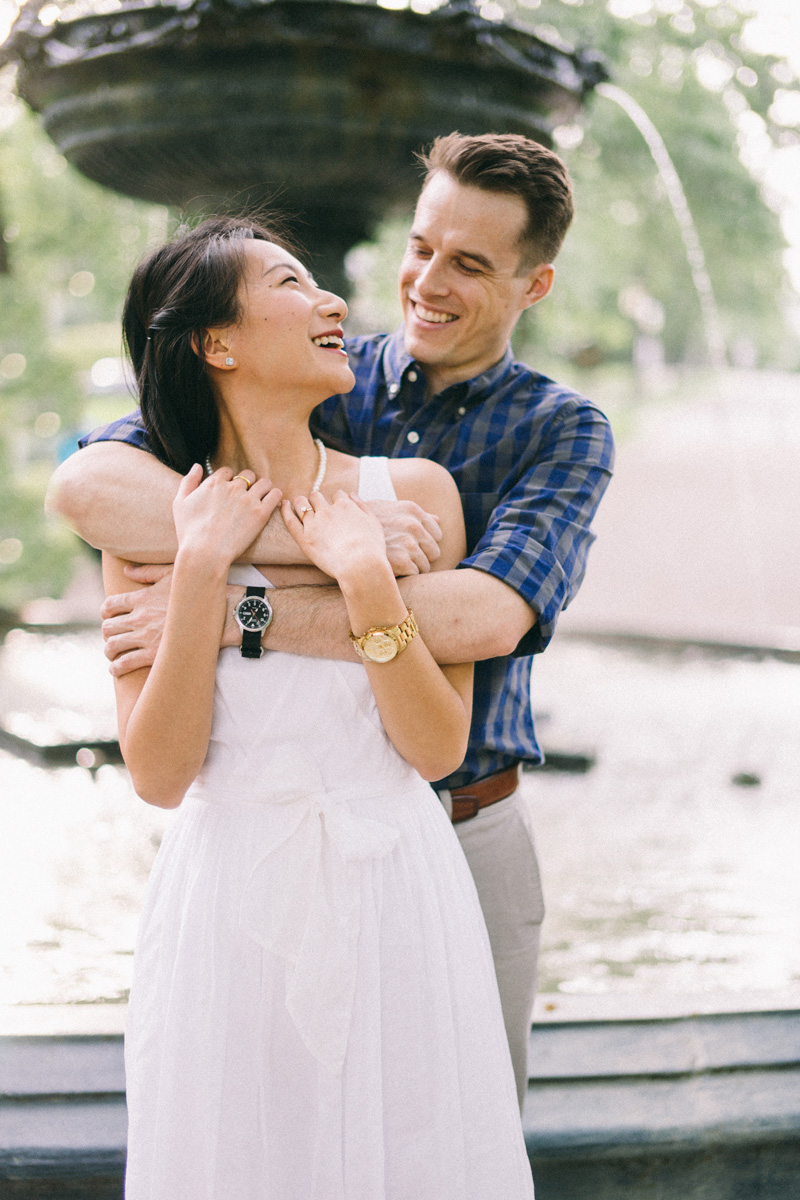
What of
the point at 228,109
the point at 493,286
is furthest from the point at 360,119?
the point at 493,286

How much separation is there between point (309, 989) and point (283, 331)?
0.97 metres

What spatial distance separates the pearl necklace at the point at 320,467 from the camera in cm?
183

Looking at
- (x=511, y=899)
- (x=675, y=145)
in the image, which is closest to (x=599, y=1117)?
(x=511, y=899)

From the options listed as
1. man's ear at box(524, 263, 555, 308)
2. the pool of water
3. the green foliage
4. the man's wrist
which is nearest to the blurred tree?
the green foliage

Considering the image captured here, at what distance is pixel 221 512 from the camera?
5.48ft

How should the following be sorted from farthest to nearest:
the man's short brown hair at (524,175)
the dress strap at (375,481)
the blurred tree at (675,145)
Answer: the blurred tree at (675,145) → the man's short brown hair at (524,175) → the dress strap at (375,481)

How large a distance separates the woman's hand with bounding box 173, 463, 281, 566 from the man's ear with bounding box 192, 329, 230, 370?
17cm

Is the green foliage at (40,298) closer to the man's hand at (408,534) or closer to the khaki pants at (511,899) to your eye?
the khaki pants at (511,899)

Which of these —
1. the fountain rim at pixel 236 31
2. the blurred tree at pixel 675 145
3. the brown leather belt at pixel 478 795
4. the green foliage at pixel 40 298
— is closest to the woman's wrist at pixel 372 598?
the brown leather belt at pixel 478 795

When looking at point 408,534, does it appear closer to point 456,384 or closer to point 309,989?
point 456,384

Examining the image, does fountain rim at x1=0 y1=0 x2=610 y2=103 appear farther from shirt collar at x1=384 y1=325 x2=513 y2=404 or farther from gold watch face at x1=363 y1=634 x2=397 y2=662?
gold watch face at x1=363 y1=634 x2=397 y2=662

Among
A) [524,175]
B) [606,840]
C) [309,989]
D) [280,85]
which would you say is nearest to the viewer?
[309,989]

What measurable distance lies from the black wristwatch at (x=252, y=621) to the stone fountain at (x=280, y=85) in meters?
2.02

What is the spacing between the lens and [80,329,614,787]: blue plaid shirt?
1828 mm
